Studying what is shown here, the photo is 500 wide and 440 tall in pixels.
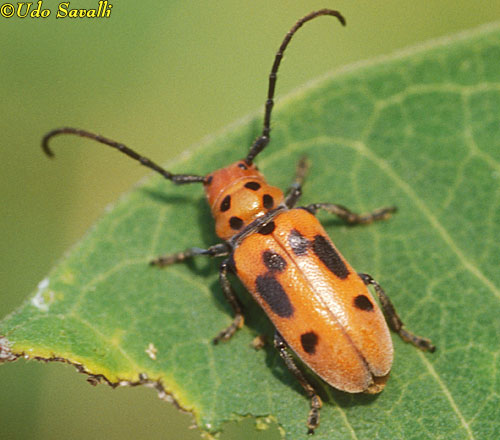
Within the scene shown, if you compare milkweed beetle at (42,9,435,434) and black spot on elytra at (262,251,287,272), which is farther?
black spot on elytra at (262,251,287,272)

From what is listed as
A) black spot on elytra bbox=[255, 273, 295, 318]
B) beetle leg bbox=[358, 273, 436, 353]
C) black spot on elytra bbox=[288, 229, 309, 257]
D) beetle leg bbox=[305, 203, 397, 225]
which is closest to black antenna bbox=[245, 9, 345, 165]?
beetle leg bbox=[305, 203, 397, 225]

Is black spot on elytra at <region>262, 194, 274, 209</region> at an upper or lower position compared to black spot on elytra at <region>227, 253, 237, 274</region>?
upper

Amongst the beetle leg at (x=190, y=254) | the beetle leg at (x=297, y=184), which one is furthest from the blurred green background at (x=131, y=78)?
the beetle leg at (x=190, y=254)

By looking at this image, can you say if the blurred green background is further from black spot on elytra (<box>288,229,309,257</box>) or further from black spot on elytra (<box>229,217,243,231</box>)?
black spot on elytra (<box>288,229,309,257</box>)

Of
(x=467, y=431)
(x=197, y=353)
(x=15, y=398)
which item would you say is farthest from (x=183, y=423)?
(x=467, y=431)

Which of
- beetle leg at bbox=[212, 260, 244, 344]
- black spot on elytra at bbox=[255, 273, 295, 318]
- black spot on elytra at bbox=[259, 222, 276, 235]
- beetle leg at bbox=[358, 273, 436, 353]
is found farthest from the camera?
beetle leg at bbox=[212, 260, 244, 344]

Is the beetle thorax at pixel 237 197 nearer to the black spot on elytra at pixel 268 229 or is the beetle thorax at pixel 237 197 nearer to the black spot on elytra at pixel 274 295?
the black spot on elytra at pixel 268 229

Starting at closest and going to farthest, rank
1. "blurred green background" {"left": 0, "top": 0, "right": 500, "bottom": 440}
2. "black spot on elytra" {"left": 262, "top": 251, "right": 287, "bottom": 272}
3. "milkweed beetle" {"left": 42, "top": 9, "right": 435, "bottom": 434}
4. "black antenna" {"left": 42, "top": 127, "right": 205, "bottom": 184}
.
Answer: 1. "milkweed beetle" {"left": 42, "top": 9, "right": 435, "bottom": 434}
2. "black spot on elytra" {"left": 262, "top": 251, "right": 287, "bottom": 272}
3. "black antenna" {"left": 42, "top": 127, "right": 205, "bottom": 184}
4. "blurred green background" {"left": 0, "top": 0, "right": 500, "bottom": 440}
